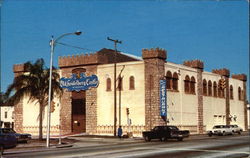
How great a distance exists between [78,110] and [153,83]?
1188 cm

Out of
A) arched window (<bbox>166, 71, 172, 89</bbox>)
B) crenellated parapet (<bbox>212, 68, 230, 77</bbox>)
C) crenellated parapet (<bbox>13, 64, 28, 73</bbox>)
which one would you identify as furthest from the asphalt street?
crenellated parapet (<bbox>212, 68, 230, 77</bbox>)

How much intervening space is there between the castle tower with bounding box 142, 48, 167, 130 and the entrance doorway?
9720mm

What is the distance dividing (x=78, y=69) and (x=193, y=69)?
16.5 m

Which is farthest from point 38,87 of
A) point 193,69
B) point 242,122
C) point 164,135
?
point 242,122

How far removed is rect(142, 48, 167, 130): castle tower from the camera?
154ft

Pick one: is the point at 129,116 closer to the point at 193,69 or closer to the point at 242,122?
the point at 193,69

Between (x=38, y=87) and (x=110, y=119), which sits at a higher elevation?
(x=38, y=87)

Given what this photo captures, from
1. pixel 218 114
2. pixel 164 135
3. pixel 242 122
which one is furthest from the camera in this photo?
pixel 242 122

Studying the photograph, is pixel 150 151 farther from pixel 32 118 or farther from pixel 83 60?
pixel 32 118

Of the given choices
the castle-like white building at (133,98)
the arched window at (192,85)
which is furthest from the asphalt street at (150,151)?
the arched window at (192,85)

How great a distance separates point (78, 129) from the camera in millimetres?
52406

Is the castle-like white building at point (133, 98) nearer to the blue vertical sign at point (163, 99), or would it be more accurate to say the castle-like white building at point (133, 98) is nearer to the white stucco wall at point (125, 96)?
the white stucco wall at point (125, 96)

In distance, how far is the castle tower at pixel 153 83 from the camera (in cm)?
4684

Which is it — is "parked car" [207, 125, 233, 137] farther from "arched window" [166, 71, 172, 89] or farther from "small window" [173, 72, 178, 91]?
"arched window" [166, 71, 172, 89]
